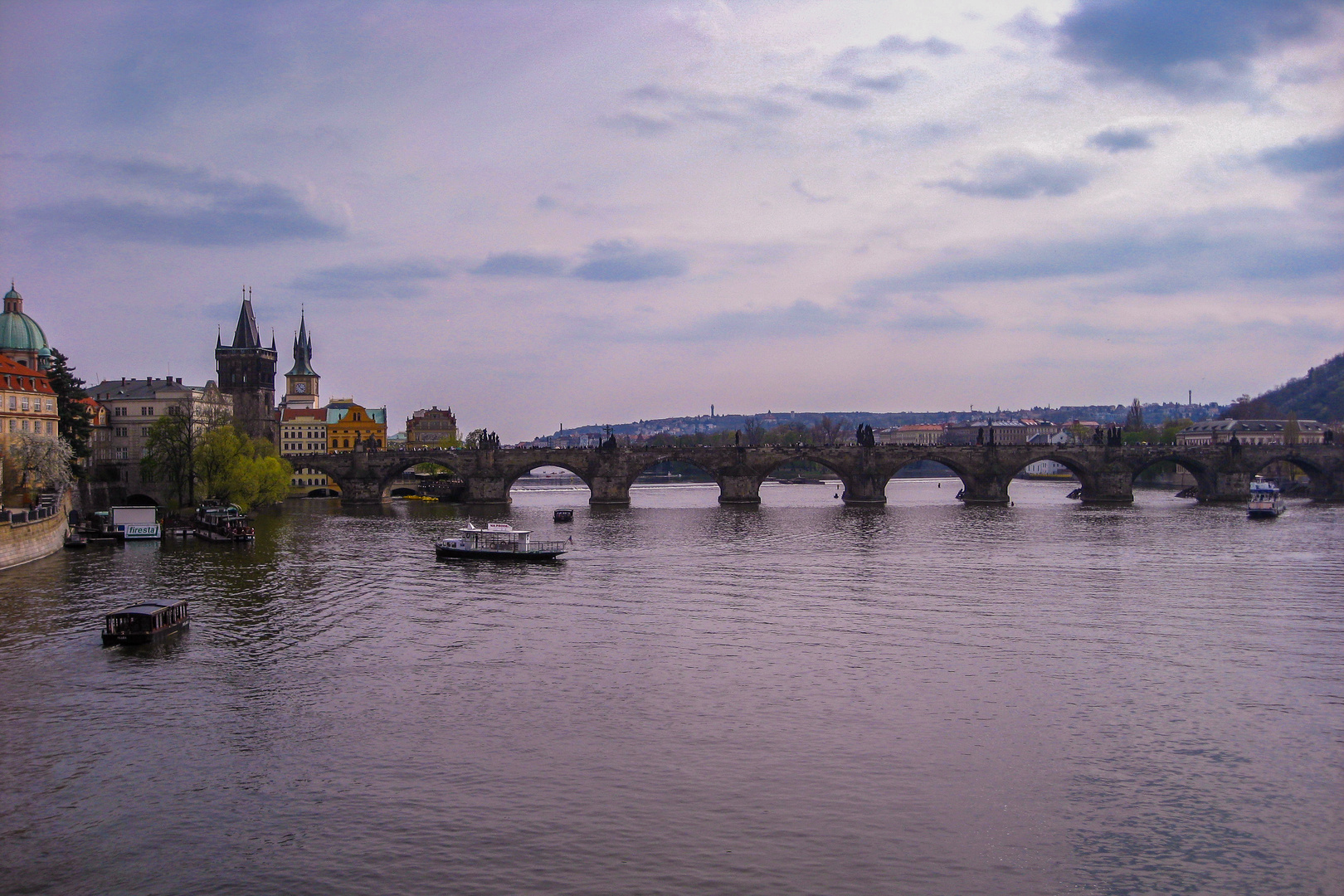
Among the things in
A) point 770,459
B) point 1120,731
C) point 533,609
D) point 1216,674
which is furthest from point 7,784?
point 770,459

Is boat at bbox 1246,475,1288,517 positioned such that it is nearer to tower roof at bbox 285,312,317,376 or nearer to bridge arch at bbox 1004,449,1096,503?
bridge arch at bbox 1004,449,1096,503

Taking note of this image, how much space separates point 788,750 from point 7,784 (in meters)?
17.8

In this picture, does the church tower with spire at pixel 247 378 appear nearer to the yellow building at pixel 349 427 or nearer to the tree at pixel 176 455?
the yellow building at pixel 349 427

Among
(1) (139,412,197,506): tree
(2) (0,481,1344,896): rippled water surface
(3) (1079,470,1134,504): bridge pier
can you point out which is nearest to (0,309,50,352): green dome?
(1) (139,412,197,506): tree

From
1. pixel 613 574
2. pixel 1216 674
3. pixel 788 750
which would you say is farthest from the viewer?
pixel 613 574

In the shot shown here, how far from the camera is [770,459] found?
11638 centimetres

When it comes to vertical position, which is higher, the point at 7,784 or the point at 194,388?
the point at 194,388

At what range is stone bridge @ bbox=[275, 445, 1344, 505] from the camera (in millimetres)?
115188

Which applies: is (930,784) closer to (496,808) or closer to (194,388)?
(496,808)

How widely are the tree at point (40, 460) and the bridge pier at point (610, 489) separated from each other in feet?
190

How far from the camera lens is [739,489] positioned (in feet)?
385

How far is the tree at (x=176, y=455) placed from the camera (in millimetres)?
89688

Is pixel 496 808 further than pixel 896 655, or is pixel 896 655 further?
pixel 896 655

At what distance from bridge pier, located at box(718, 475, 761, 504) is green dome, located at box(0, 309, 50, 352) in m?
69.9
